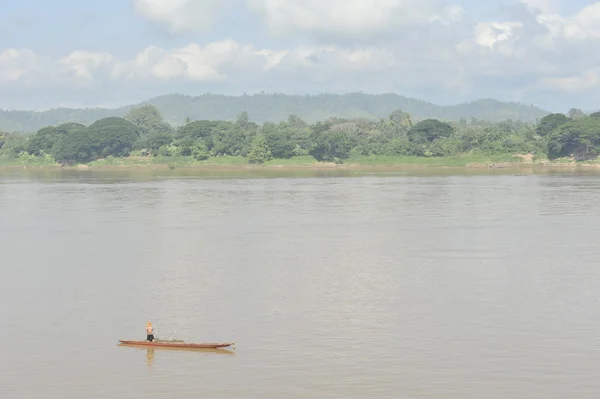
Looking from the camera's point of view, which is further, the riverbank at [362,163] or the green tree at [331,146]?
the green tree at [331,146]

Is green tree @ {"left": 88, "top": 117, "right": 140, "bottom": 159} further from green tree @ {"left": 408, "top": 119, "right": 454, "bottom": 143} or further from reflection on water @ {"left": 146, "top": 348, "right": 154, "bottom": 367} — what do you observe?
reflection on water @ {"left": 146, "top": 348, "right": 154, "bottom": 367}

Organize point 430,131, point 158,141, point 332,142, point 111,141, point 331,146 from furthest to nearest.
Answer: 1. point 111,141
2. point 158,141
3. point 430,131
4. point 331,146
5. point 332,142

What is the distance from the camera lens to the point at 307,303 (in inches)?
1430

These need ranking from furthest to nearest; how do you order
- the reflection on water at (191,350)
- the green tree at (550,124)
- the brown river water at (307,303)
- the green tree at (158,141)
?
1. the green tree at (158,141)
2. the green tree at (550,124)
3. the reflection on water at (191,350)
4. the brown river water at (307,303)

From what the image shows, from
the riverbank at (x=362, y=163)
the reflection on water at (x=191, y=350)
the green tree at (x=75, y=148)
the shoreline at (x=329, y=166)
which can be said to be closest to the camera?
the reflection on water at (x=191, y=350)

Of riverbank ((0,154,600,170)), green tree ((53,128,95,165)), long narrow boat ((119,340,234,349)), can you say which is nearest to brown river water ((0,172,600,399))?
long narrow boat ((119,340,234,349))

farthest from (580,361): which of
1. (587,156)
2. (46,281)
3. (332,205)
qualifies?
(587,156)

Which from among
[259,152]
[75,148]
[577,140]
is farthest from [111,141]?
[577,140]

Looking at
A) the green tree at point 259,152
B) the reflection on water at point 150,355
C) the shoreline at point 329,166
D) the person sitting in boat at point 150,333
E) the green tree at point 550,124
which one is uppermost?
the green tree at point 550,124

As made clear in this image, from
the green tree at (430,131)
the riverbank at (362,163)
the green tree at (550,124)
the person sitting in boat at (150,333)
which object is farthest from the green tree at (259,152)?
the person sitting in boat at (150,333)

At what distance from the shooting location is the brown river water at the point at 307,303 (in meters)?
26.4

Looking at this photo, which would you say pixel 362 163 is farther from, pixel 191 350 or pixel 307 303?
pixel 191 350

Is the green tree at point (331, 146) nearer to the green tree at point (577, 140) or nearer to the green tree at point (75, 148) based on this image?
the green tree at point (577, 140)

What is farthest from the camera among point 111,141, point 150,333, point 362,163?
point 111,141
